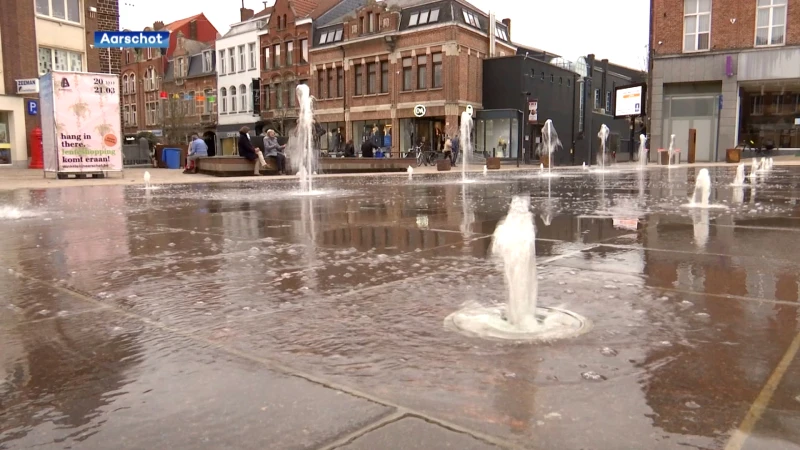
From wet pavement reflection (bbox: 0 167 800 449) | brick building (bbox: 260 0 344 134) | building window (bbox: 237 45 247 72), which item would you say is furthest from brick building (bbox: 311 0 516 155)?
wet pavement reflection (bbox: 0 167 800 449)

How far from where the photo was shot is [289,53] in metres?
50.9

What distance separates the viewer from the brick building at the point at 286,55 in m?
49.7

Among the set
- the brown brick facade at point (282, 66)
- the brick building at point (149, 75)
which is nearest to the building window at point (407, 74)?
the brown brick facade at point (282, 66)

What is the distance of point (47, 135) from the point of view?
18.7m

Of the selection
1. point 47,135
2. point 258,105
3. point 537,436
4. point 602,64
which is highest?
point 602,64

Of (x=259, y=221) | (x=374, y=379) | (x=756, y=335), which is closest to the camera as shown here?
(x=374, y=379)

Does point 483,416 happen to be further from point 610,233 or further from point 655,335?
point 610,233

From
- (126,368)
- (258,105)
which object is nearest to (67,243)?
(126,368)

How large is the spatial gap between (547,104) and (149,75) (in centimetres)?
4291

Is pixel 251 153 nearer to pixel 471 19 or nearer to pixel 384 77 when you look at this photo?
pixel 384 77

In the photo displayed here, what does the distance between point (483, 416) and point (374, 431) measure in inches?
14.7

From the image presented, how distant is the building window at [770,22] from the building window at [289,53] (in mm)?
32168

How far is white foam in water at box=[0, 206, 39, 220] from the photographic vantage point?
8.48 m

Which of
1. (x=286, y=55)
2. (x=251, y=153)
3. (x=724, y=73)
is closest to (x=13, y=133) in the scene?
(x=251, y=153)
